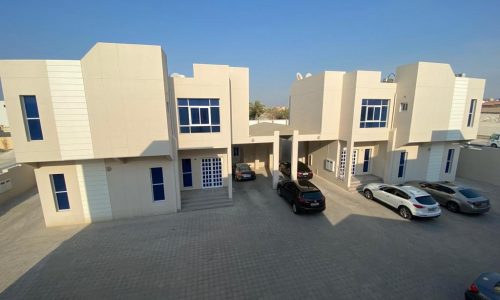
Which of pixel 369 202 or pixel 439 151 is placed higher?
pixel 439 151

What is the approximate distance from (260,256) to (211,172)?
752 cm

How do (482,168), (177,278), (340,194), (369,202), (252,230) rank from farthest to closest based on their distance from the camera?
(482,168)
(340,194)
(369,202)
(252,230)
(177,278)

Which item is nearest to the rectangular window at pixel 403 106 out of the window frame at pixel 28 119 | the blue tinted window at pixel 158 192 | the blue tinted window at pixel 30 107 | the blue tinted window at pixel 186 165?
the blue tinted window at pixel 186 165

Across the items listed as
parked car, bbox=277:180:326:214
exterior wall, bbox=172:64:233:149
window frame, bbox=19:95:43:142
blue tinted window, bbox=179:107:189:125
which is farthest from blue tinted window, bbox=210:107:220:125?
window frame, bbox=19:95:43:142

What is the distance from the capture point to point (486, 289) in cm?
520

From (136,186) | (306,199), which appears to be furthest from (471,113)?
(136,186)

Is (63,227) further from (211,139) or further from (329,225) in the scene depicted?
(329,225)

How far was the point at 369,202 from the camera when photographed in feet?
41.8

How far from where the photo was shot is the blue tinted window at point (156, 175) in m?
10.9

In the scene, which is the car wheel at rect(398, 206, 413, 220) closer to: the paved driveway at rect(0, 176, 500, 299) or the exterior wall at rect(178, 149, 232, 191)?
the paved driveway at rect(0, 176, 500, 299)

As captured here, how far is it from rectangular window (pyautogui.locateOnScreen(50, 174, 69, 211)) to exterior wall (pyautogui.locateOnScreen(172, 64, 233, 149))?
5630 millimetres

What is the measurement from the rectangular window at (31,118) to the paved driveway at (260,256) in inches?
174

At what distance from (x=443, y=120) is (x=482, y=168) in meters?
7.19

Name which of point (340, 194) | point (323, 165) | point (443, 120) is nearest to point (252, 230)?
point (340, 194)
